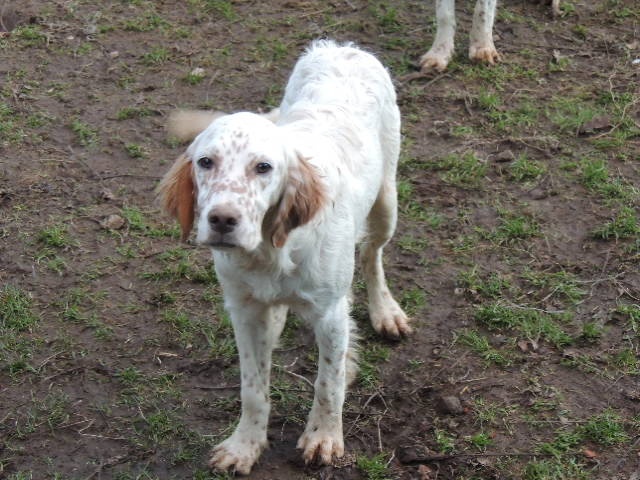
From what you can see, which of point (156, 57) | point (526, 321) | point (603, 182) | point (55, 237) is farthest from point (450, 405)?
point (156, 57)

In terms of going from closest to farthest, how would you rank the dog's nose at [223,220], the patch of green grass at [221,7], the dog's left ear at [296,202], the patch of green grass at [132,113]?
1. the dog's nose at [223,220]
2. the dog's left ear at [296,202]
3. the patch of green grass at [132,113]
4. the patch of green grass at [221,7]

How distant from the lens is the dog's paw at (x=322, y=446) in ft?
11.9

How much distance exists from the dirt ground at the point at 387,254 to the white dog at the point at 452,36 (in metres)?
0.10

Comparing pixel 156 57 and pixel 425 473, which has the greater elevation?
pixel 156 57

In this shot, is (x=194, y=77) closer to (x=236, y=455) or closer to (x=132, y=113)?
(x=132, y=113)

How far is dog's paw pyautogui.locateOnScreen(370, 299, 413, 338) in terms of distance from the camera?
14.1 ft

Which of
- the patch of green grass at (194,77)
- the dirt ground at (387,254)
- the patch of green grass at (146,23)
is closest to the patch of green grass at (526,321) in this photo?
the dirt ground at (387,254)

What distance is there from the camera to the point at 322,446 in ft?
11.9

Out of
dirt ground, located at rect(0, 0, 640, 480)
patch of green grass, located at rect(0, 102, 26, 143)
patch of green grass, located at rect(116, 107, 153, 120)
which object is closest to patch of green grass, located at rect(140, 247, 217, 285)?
dirt ground, located at rect(0, 0, 640, 480)

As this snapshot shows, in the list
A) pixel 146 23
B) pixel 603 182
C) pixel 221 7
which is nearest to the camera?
pixel 603 182

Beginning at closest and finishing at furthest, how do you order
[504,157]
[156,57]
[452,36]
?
[504,157] → [452,36] → [156,57]

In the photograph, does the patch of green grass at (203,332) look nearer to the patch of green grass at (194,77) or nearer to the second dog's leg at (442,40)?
the patch of green grass at (194,77)

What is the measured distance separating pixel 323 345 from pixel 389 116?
111 centimetres

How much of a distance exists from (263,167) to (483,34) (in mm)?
3825
